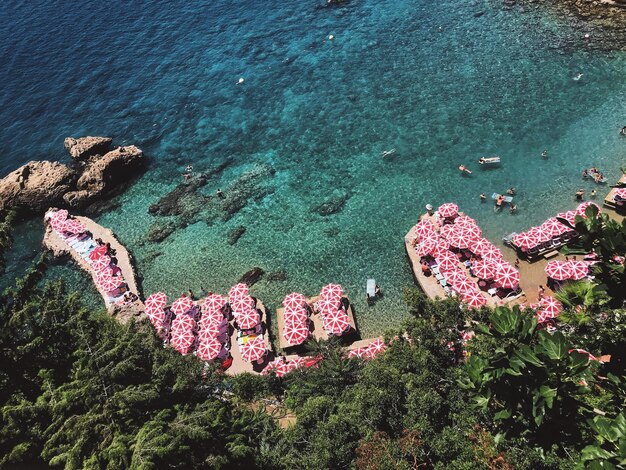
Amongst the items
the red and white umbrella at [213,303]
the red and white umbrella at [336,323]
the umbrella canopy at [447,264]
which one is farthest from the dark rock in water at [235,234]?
the umbrella canopy at [447,264]

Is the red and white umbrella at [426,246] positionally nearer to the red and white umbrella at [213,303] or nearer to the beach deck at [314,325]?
the beach deck at [314,325]

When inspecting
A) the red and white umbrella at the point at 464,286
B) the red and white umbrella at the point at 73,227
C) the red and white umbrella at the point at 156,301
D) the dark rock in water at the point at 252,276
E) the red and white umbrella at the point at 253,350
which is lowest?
the red and white umbrella at the point at 464,286

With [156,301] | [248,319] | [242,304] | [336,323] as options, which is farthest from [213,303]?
[336,323]

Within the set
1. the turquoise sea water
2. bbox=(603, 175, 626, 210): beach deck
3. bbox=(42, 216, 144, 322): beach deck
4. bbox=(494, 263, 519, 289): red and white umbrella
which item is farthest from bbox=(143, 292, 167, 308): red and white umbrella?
bbox=(603, 175, 626, 210): beach deck

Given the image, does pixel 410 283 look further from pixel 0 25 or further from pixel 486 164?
pixel 0 25

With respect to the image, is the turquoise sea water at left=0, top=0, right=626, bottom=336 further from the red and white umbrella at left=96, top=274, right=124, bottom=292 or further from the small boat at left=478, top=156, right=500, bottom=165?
the red and white umbrella at left=96, top=274, right=124, bottom=292

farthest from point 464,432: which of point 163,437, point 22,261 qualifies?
point 22,261
